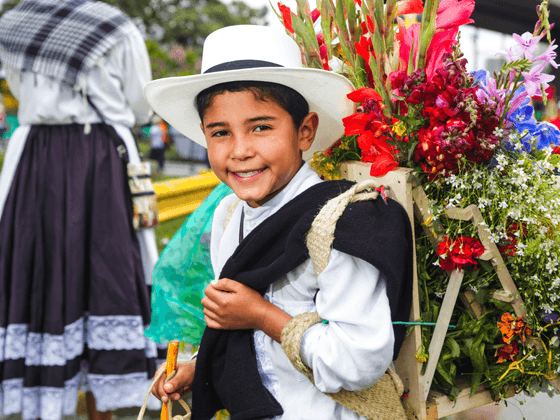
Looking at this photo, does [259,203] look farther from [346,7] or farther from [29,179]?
[29,179]

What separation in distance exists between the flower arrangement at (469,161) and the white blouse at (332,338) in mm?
257

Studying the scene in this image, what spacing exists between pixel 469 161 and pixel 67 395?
2676 mm

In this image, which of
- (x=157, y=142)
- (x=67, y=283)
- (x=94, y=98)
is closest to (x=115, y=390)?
(x=67, y=283)

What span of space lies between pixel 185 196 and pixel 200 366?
6.83 m

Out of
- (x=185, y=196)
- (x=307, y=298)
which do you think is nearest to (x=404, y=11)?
(x=307, y=298)

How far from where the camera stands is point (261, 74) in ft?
4.20

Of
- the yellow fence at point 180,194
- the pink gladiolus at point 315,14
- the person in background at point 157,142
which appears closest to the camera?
the pink gladiolus at point 315,14

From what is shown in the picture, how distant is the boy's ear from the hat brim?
4cm

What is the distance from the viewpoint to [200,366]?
4.67 ft

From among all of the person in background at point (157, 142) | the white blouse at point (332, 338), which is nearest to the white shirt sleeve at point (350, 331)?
the white blouse at point (332, 338)

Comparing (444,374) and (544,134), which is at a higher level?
(544,134)

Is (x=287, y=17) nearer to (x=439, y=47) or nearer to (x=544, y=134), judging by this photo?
(x=439, y=47)

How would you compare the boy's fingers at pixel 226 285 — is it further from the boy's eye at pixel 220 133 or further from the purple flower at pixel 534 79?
the purple flower at pixel 534 79

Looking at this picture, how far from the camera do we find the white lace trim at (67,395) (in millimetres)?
2818
